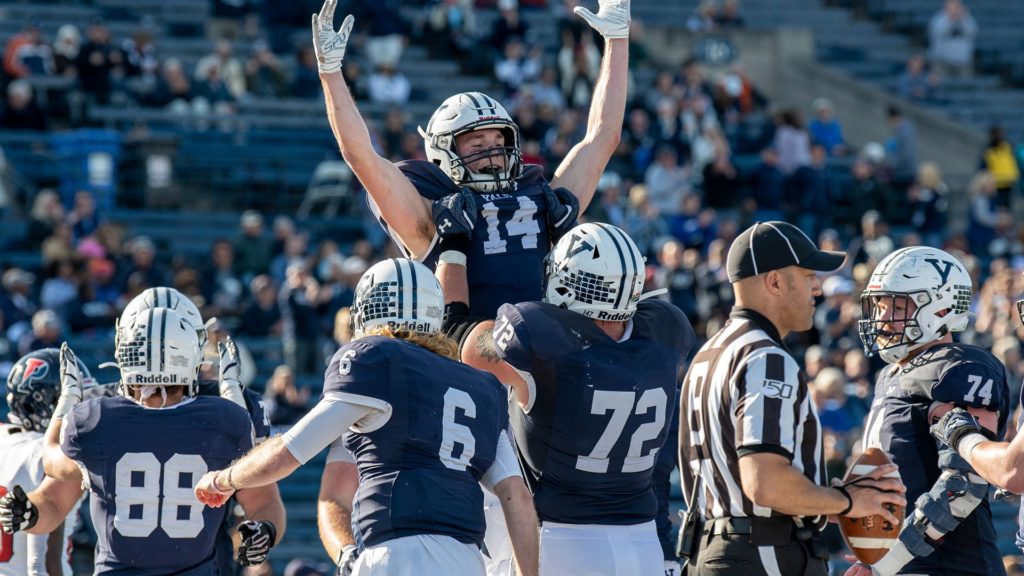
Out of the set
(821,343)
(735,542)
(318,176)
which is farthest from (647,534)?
(318,176)

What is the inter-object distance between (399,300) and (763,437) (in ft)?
4.30

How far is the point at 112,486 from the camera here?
5805mm

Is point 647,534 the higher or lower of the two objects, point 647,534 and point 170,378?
the lower

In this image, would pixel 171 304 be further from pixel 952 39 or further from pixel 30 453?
pixel 952 39

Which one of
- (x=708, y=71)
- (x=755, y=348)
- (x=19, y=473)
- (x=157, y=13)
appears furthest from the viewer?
(x=708, y=71)

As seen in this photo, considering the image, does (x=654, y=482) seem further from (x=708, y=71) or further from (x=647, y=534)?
(x=708, y=71)

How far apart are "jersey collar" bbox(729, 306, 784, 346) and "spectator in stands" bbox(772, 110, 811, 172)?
47.4ft

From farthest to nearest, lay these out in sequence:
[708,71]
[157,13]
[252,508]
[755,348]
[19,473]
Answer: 1. [708,71]
2. [157,13]
3. [19,473]
4. [252,508]
5. [755,348]

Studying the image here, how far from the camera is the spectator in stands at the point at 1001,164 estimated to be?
21.5m

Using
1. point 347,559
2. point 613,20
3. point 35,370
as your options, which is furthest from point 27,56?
point 347,559

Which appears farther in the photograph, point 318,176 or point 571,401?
point 318,176

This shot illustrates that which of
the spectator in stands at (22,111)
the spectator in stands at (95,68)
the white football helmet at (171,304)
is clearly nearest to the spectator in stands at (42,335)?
the spectator in stands at (22,111)

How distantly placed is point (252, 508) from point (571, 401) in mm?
1491

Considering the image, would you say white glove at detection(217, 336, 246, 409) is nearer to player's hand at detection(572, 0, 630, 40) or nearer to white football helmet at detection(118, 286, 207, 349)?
white football helmet at detection(118, 286, 207, 349)
